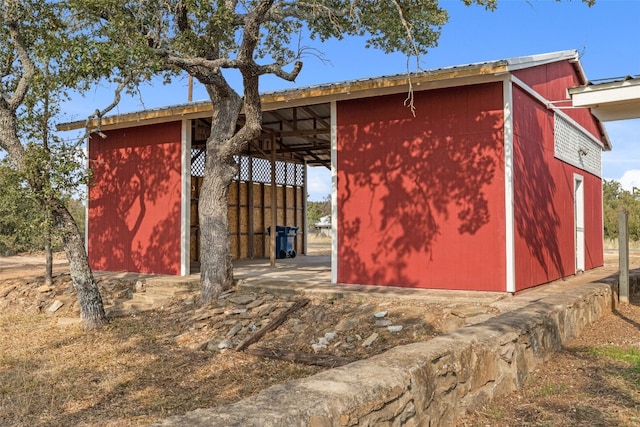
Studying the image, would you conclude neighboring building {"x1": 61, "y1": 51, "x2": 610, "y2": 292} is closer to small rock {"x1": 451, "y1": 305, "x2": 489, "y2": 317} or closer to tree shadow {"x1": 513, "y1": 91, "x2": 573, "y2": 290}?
tree shadow {"x1": 513, "y1": 91, "x2": 573, "y2": 290}

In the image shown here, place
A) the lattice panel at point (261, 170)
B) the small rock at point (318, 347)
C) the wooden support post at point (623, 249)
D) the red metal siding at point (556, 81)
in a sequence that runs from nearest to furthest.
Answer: the small rock at point (318, 347) → the wooden support post at point (623, 249) → the red metal siding at point (556, 81) → the lattice panel at point (261, 170)

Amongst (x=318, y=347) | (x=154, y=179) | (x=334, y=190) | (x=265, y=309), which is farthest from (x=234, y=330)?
(x=154, y=179)

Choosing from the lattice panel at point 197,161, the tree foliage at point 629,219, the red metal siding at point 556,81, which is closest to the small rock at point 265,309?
the red metal siding at point 556,81

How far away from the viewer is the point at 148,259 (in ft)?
36.4

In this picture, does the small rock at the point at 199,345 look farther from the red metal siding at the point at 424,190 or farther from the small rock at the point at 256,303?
the red metal siding at the point at 424,190

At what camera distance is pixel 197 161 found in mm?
13711

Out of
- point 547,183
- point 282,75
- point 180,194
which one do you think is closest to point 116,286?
point 180,194

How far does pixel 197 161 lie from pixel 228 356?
8.25 metres

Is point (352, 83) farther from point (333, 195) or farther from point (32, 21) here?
point (32, 21)

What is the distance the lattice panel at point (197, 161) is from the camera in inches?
536

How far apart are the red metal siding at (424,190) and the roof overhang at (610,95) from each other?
4.43 feet

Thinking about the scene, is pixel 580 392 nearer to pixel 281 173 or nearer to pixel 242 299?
pixel 242 299

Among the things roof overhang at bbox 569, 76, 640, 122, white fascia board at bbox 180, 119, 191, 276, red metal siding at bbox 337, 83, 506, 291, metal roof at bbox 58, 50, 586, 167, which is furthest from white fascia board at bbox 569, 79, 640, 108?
white fascia board at bbox 180, 119, 191, 276

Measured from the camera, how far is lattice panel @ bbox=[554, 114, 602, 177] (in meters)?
10.2
